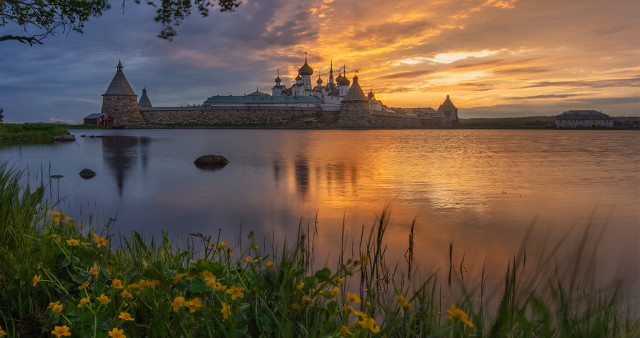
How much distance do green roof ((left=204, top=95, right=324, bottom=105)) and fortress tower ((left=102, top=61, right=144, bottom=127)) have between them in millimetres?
11292

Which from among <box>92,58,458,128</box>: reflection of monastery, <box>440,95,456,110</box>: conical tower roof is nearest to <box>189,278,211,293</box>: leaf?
<box>92,58,458,128</box>: reflection of monastery

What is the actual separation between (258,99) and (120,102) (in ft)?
67.1

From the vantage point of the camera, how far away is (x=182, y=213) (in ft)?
23.6

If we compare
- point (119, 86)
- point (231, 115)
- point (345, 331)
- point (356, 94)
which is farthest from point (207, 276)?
point (119, 86)

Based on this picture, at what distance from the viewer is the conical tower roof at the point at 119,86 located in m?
62.9

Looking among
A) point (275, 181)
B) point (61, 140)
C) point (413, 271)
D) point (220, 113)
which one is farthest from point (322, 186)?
point (220, 113)

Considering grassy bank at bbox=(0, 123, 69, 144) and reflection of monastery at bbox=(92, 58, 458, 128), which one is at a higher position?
reflection of monastery at bbox=(92, 58, 458, 128)

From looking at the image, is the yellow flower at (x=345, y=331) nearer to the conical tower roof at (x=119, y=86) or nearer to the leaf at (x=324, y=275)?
the leaf at (x=324, y=275)

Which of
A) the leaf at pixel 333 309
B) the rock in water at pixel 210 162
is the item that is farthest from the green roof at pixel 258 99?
the leaf at pixel 333 309

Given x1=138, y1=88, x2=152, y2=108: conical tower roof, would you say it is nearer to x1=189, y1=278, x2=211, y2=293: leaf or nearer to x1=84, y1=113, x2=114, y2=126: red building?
x1=84, y1=113, x2=114, y2=126: red building

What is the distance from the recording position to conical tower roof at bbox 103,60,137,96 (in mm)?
62875

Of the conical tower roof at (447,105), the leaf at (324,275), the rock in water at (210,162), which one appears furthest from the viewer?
the conical tower roof at (447,105)

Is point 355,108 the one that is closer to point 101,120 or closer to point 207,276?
point 101,120

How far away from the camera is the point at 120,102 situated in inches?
2485
